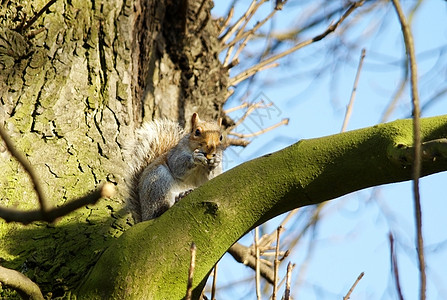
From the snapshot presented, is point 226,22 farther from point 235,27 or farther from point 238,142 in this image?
point 238,142

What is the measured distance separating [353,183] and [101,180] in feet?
3.54

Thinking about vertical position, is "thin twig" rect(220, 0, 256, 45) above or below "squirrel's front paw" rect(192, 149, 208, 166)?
above

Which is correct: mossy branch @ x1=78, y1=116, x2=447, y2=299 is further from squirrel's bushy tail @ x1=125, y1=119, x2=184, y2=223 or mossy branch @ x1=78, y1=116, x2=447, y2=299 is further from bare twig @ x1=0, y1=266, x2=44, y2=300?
squirrel's bushy tail @ x1=125, y1=119, x2=184, y2=223

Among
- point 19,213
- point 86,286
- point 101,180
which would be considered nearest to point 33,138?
point 101,180

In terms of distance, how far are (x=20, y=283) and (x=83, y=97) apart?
3.68ft

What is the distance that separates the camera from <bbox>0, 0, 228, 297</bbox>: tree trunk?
205 centimetres

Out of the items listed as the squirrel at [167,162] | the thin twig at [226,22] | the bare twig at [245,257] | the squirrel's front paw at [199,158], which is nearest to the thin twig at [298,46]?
the thin twig at [226,22]

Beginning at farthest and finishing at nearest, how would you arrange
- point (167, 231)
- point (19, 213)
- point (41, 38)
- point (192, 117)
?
point (192, 117)
point (41, 38)
point (167, 231)
point (19, 213)

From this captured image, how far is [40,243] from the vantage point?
203 centimetres

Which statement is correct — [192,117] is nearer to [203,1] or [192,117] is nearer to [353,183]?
[203,1]

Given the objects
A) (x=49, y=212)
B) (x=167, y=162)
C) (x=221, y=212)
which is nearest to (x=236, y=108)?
(x=167, y=162)

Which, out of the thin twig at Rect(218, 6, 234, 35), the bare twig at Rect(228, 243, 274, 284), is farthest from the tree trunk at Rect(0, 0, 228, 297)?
the bare twig at Rect(228, 243, 274, 284)

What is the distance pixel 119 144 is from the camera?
8.44ft

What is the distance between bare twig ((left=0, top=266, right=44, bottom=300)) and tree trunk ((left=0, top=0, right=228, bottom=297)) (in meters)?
0.18
